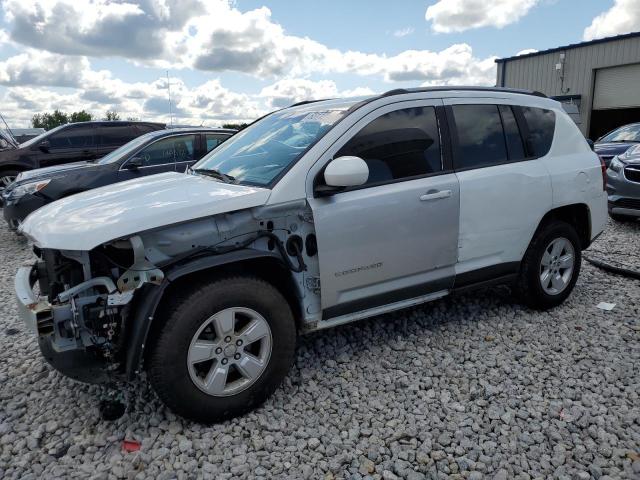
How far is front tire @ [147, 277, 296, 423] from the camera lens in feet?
8.27

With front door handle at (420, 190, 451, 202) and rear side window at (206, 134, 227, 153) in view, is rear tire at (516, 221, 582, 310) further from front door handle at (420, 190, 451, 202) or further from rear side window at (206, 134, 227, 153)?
rear side window at (206, 134, 227, 153)

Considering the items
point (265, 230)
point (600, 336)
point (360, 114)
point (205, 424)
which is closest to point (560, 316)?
point (600, 336)

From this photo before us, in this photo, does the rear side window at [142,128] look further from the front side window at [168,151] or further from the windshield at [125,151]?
the front side window at [168,151]

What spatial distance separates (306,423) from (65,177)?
567 centimetres

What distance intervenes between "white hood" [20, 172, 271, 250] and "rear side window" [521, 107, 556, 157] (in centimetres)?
235

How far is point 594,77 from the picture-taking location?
20375mm

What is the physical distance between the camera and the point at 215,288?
260cm

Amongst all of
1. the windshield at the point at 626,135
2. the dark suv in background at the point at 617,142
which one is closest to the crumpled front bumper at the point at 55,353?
the dark suv in background at the point at 617,142

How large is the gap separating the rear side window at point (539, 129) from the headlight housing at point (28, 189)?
241 inches

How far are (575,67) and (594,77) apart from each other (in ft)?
3.02

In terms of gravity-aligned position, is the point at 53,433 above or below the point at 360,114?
below

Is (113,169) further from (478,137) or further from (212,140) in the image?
(478,137)

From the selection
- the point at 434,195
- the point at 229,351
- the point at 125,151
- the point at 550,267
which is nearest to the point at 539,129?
the point at 550,267

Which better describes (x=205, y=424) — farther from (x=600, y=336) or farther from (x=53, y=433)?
(x=600, y=336)
